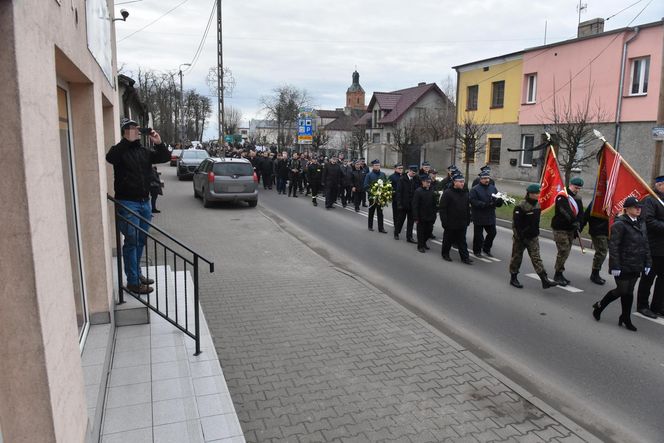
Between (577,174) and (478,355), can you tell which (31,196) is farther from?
(577,174)

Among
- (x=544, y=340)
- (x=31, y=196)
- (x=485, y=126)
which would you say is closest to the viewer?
(x=31, y=196)

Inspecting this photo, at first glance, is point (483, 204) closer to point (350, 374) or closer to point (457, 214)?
point (457, 214)

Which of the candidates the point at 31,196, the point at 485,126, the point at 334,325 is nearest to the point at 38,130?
the point at 31,196

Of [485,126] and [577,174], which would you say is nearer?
[577,174]

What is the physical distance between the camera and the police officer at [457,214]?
984 centimetres

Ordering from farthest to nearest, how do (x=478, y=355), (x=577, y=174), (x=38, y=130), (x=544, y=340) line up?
(x=577, y=174), (x=544, y=340), (x=478, y=355), (x=38, y=130)

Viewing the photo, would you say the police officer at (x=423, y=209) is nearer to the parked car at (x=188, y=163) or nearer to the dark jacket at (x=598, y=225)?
the dark jacket at (x=598, y=225)

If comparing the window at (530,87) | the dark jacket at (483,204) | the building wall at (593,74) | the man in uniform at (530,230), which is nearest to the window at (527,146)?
the building wall at (593,74)

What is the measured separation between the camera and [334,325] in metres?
6.38

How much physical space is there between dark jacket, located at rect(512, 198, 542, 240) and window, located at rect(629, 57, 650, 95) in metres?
16.6

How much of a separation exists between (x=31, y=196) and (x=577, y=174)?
25.0m

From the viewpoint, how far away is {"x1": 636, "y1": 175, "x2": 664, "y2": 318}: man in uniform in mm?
6711

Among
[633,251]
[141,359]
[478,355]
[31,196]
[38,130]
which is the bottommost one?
[478,355]

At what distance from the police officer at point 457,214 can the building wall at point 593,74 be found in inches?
580
